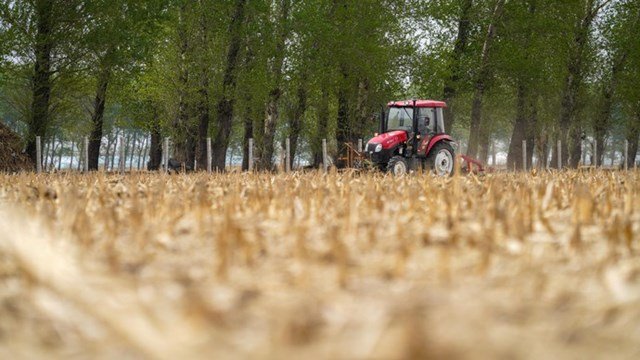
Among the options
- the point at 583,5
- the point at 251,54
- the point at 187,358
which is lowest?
the point at 187,358

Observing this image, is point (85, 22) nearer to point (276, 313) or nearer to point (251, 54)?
point (251, 54)

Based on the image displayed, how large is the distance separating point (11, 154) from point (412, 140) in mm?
12327

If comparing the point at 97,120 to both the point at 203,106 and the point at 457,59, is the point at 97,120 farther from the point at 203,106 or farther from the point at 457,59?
the point at 457,59

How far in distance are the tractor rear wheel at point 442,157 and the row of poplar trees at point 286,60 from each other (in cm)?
1172

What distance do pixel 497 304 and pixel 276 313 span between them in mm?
469

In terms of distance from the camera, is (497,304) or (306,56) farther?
(306,56)

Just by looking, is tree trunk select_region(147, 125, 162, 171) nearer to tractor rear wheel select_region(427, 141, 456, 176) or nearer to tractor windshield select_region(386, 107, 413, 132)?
tractor windshield select_region(386, 107, 413, 132)

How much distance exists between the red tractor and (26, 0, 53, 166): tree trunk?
11.4 m

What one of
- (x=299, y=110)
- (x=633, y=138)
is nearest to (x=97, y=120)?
(x=299, y=110)

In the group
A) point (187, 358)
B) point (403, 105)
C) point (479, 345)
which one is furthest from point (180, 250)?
point (403, 105)

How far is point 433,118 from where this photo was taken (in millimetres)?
22172

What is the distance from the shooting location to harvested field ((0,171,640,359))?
1.41 metres

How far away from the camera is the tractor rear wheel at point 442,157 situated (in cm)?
2150

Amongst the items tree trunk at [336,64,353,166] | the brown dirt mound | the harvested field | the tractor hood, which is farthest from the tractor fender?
the harvested field
